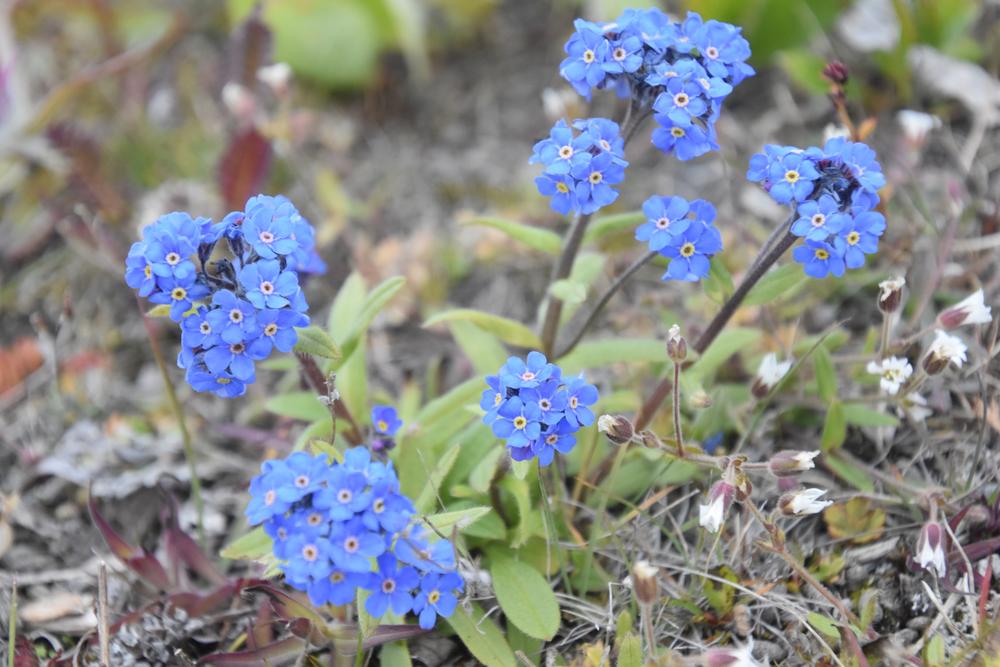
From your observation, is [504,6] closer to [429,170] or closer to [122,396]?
[429,170]

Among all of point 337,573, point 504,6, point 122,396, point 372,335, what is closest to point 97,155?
point 122,396

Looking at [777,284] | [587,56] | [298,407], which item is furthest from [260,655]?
[587,56]

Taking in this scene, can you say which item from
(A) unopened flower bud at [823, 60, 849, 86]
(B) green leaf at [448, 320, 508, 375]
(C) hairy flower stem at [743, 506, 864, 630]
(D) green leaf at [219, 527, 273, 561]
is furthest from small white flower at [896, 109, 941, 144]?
(D) green leaf at [219, 527, 273, 561]

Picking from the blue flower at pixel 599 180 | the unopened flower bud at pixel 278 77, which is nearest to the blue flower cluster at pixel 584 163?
the blue flower at pixel 599 180

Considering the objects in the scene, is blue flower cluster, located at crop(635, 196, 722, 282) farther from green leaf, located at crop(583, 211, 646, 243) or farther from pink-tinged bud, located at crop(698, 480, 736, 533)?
pink-tinged bud, located at crop(698, 480, 736, 533)

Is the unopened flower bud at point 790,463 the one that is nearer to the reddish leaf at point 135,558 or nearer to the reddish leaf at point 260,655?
the reddish leaf at point 260,655

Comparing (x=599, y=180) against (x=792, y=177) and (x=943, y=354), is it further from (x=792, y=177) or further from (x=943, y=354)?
(x=943, y=354)

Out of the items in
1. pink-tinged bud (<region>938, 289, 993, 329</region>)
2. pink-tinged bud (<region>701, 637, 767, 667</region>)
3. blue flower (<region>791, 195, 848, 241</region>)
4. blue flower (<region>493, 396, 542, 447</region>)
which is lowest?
pink-tinged bud (<region>701, 637, 767, 667</region>)
